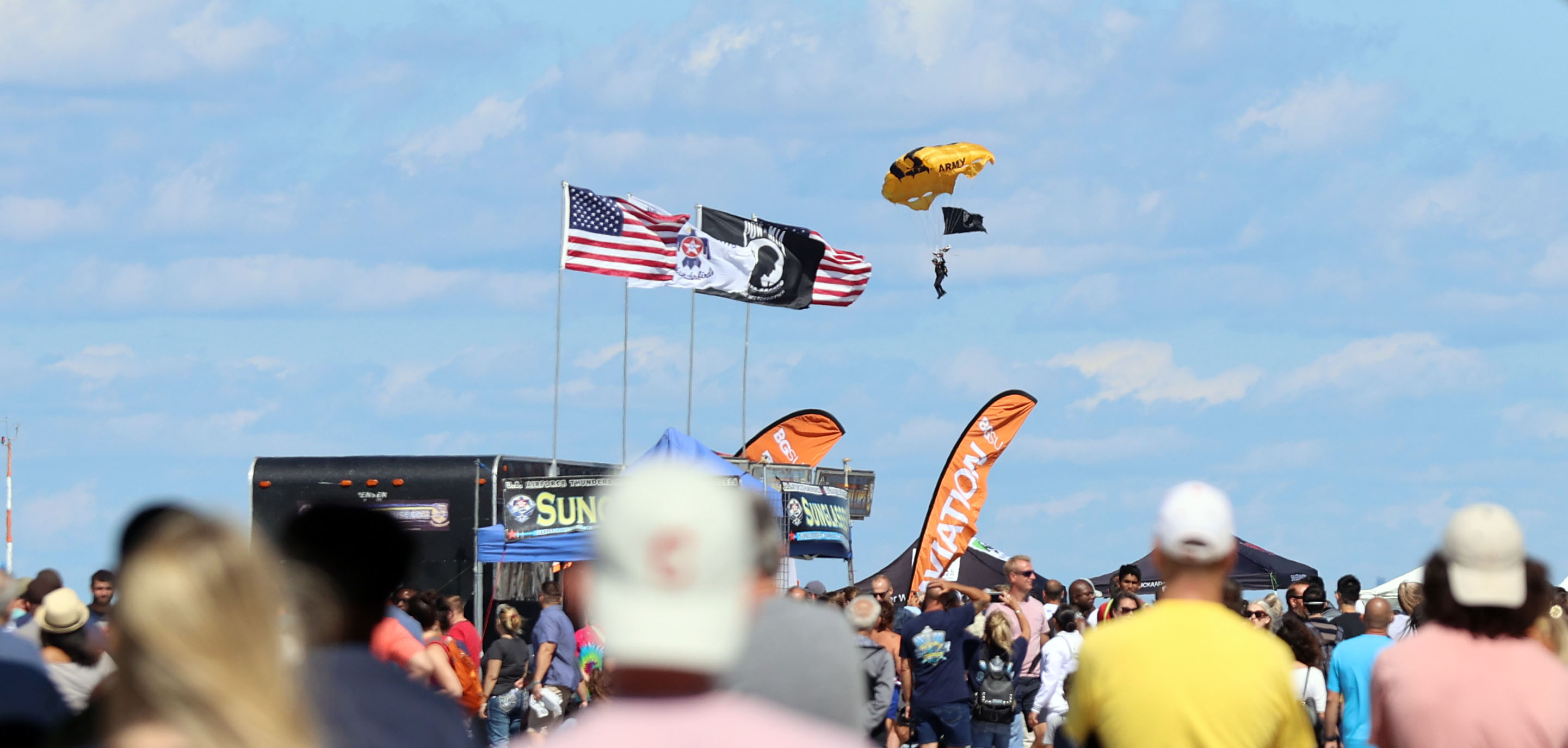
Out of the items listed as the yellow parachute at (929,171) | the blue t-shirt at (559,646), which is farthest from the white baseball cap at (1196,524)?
the yellow parachute at (929,171)

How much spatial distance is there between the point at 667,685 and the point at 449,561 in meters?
14.8

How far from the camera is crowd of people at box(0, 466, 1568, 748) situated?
6.24 feet

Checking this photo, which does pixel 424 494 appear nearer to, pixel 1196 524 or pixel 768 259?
pixel 768 259

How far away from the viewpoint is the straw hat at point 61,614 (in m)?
5.53

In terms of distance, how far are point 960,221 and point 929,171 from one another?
4.64ft

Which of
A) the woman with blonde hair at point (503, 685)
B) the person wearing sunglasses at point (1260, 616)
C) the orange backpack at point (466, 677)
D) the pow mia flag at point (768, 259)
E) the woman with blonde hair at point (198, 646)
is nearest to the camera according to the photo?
the woman with blonde hair at point (198, 646)

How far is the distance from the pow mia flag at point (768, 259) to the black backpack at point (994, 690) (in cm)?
1175

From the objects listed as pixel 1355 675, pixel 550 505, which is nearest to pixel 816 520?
pixel 550 505

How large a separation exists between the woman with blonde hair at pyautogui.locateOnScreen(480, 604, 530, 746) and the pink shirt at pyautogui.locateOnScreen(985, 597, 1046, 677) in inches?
154

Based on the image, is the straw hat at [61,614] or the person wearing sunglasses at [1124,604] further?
the person wearing sunglasses at [1124,604]

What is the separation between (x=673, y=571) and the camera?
1862 mm

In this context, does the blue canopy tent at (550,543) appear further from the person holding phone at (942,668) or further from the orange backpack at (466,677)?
the orange backpack at (466,677)

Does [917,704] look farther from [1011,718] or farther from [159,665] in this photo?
[159,665]

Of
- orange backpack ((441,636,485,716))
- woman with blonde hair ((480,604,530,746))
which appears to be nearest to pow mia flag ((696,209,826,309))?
woman with blonde hair ((480,604,530,746))
